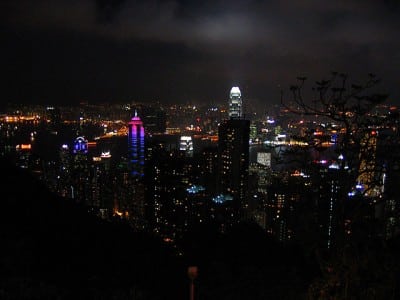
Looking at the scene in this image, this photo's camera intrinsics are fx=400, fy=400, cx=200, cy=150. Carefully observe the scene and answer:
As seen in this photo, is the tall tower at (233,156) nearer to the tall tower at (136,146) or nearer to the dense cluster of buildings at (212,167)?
the dense cluster of buildings at (212,167)

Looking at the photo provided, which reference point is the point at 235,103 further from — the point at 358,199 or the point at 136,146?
the point at 358,199

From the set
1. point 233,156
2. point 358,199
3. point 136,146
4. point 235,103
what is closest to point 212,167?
point 233,156

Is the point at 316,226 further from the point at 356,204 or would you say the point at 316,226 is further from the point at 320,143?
the point at 320,143

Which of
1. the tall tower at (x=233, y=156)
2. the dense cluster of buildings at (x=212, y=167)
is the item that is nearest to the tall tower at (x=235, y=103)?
the dense cluster of buildings at (x=212, y=167)

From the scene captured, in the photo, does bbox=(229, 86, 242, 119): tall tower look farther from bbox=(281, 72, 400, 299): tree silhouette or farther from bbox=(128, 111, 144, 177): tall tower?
bbox=(281, 72, 400, 299): tree silhouette

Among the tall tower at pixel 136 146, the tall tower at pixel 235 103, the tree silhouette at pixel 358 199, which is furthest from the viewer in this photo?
the tall tower at pixel 235 103

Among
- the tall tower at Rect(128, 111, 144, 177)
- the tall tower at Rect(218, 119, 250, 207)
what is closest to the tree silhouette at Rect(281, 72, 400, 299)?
the tall tower at Rect(218, 119, 250, 207)

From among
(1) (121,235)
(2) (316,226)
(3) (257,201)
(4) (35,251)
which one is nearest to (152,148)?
(3) (257,201)
